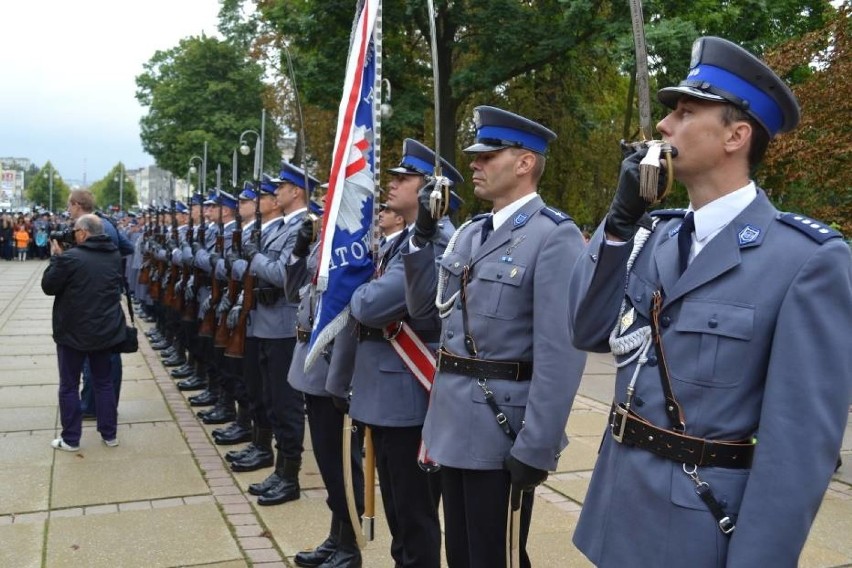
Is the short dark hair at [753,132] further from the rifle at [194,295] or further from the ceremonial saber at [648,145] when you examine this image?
the rifle at [194,295]

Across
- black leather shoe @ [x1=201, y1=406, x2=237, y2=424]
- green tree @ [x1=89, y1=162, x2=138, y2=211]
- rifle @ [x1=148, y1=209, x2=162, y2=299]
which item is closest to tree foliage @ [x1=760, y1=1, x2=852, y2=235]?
black leather shoe @ [x1=201, y1=406, x2=237, y2=424]

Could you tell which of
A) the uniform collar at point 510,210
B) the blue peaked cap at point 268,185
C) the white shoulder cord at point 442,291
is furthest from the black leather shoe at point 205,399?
the uniform collar at point 510,210

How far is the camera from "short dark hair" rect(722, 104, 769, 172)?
213 centimetres

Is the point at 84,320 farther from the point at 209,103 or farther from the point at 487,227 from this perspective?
the point at 209,103

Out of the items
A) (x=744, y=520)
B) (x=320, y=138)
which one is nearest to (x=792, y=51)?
(x=744, y=520)

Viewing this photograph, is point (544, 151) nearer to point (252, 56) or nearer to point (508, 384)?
point (508, 384)

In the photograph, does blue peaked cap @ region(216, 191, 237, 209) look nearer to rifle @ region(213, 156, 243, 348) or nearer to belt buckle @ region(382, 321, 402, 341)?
rifle @ region(213, 156, 243, 348)

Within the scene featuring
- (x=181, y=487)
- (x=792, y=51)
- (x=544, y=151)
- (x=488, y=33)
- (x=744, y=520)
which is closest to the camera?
(x=744, y=520)

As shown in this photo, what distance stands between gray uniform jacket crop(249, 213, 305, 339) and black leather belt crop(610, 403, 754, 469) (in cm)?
384

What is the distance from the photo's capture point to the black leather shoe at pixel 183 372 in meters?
10.4

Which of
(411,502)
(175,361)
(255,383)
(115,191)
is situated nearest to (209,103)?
(175,361)

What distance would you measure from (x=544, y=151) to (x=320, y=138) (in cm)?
2330

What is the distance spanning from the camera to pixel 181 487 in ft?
19.5

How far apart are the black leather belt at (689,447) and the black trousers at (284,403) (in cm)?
378
